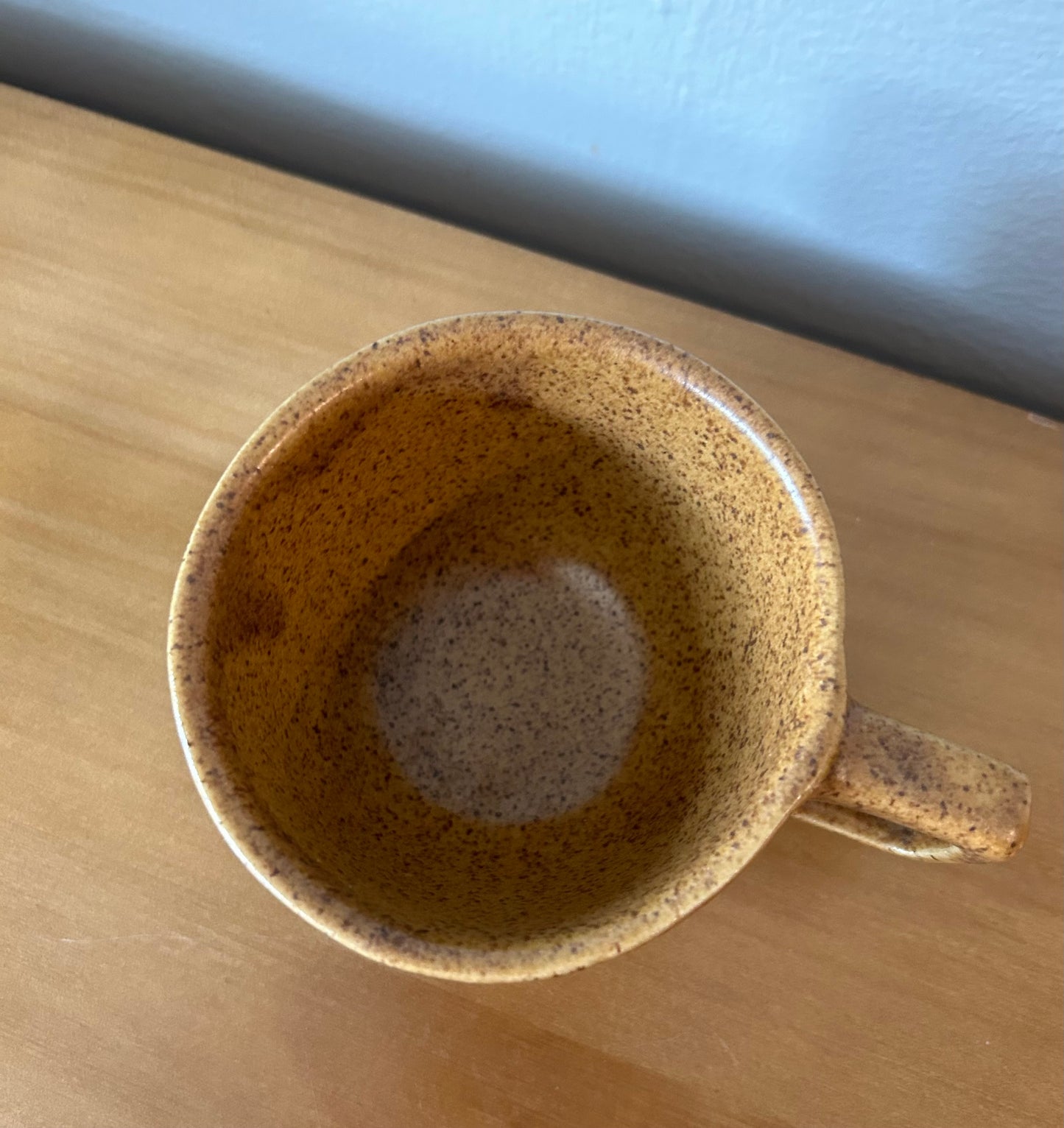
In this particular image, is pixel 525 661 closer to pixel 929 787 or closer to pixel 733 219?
pixel 929 787

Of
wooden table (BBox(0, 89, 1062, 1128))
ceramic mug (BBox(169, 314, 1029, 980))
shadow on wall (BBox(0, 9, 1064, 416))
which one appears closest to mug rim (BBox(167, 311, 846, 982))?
ceramic mug (BBox(169, 314, 1029, 980))

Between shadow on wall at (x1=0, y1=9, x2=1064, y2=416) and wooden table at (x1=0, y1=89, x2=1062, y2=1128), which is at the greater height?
shadow on wall at (x1=0, y1=9, x2=1064, y2=416)

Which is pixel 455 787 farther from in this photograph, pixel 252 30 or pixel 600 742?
pixel 252 30

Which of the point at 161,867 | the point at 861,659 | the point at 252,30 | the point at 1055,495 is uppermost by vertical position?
the point at 252,30

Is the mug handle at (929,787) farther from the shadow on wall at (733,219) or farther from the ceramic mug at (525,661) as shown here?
the shadow on wall at (733,219)

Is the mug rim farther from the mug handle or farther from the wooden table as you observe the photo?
the wooden table

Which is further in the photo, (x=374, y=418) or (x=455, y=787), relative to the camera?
(x=455, y=787)

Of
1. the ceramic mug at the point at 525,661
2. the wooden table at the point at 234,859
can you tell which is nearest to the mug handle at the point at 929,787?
the ceramic mug at the point at 525,661

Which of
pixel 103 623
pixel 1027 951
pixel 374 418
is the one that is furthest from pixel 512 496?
pixel 1027 951

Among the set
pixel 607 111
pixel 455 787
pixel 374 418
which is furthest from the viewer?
pixel 607 111
